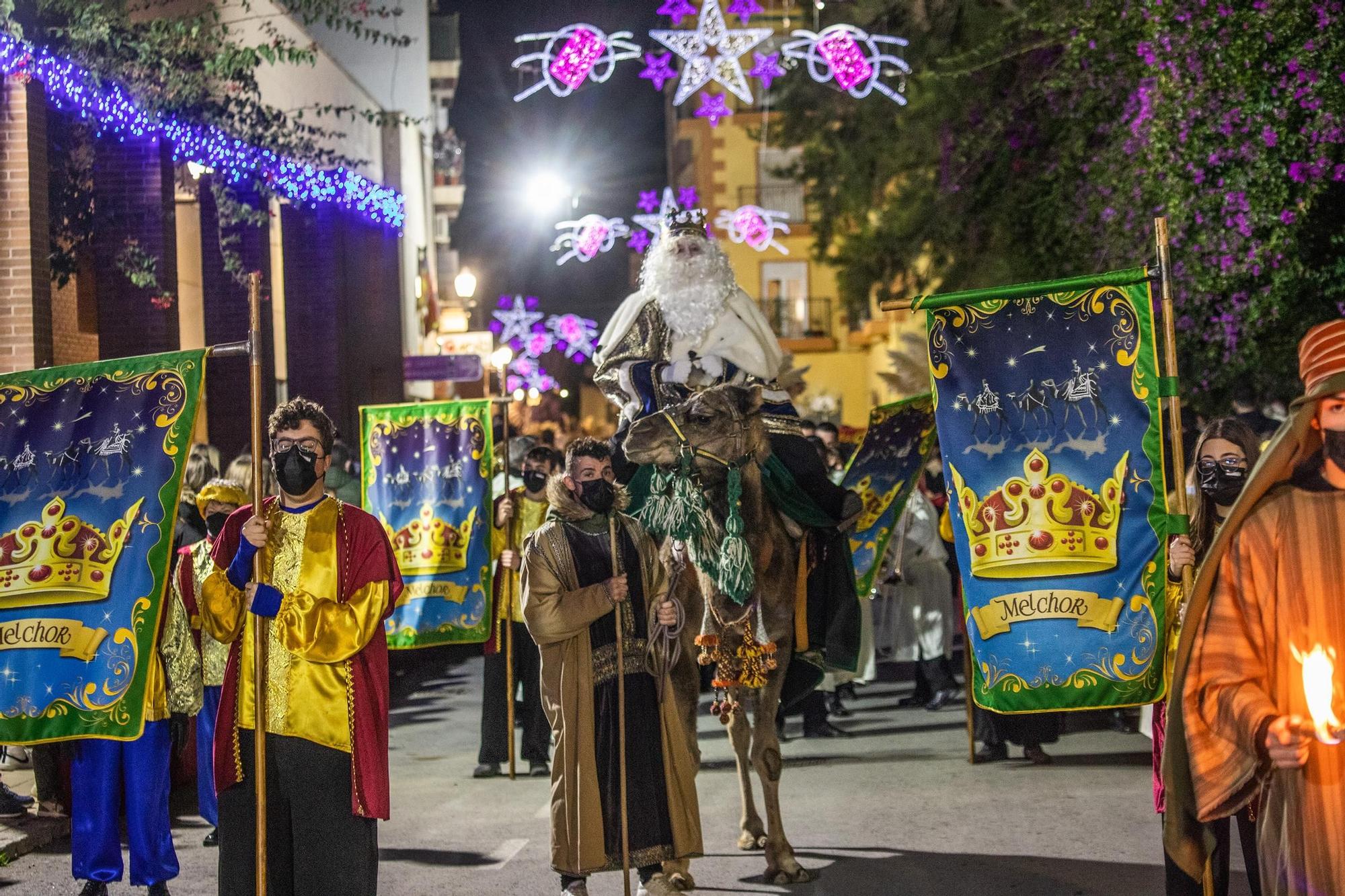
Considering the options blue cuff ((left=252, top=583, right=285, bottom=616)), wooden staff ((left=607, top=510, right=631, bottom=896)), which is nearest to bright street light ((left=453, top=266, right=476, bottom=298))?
wooden staff ((left=607, top=510, right=631, bottom=896))

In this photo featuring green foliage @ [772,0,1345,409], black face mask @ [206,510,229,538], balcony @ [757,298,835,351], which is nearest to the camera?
black face mask @ [206,510,229,538]

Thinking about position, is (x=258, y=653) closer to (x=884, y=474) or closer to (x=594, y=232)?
(x=884, y=474)

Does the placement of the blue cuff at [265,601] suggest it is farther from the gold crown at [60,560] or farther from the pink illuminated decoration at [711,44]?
the pink illuminated decoration at [711,44]

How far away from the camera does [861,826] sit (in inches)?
359

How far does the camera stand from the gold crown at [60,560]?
20.9ft

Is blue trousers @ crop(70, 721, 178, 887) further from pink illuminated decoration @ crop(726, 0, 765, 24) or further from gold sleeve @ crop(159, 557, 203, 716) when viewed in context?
pink illuminated decoration @ crop(726, 0, 765, 24)

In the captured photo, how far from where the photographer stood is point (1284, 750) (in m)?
4.19

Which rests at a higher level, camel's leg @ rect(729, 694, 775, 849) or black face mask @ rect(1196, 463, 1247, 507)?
black face mask @ rect(1196, 463, 1247, 507)

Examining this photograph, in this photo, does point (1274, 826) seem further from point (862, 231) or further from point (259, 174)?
point (862, 231)

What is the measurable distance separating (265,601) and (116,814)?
240cm

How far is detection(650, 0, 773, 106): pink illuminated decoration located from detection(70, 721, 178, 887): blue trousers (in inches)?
446

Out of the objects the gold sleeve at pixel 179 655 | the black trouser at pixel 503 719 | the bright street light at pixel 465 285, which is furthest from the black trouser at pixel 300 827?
the bright street light at pixel 465 285

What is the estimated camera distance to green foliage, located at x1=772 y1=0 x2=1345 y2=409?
41.8ft

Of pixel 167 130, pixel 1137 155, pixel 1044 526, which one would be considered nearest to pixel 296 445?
pixel 1044 526
